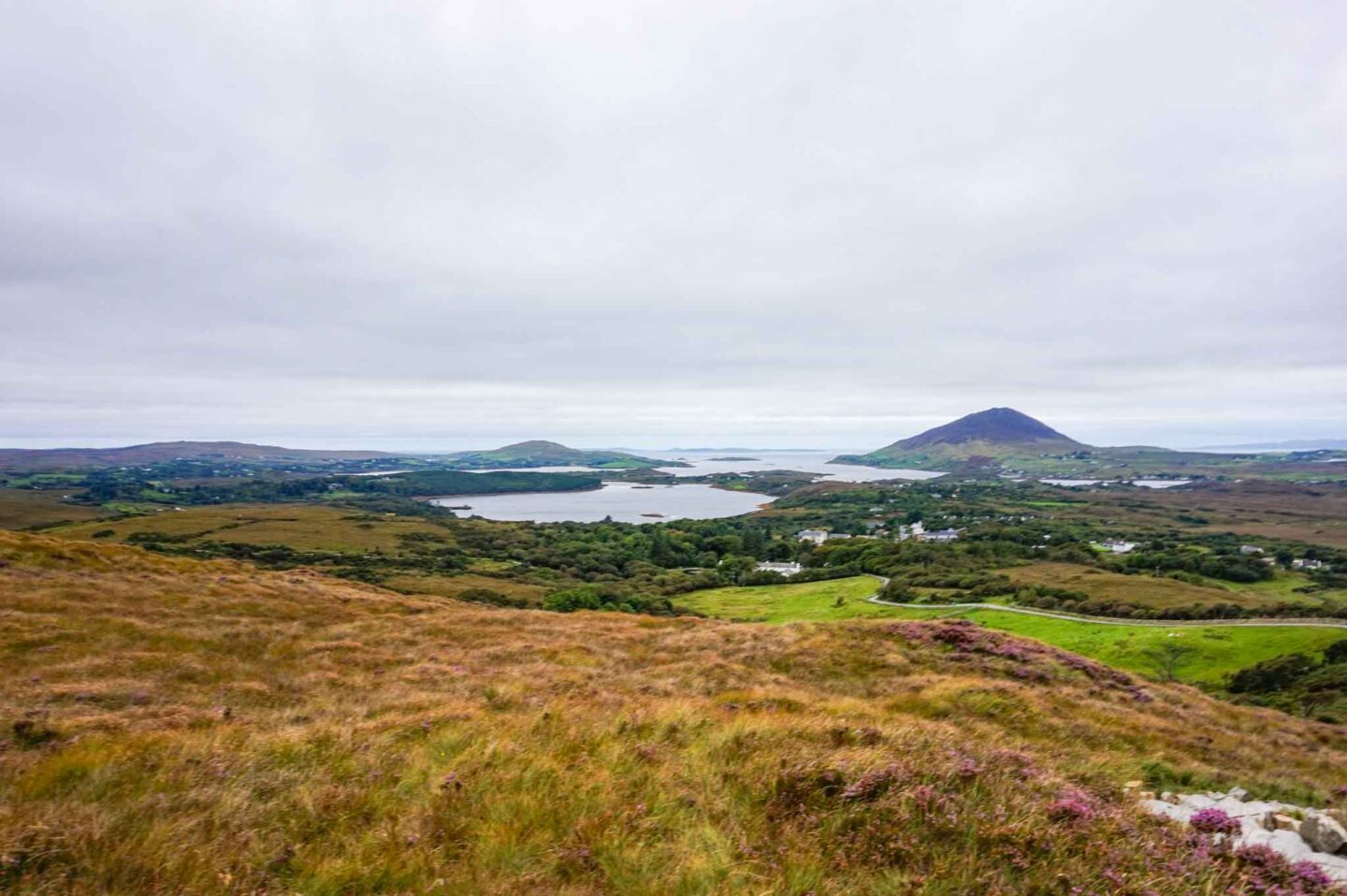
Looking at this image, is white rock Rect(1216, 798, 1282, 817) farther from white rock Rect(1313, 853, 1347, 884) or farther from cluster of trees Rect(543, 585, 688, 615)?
cluster of trees Rect(543, 585, 688, 615)

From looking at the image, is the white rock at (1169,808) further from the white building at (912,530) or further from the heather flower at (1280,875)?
the white building at (912,530)

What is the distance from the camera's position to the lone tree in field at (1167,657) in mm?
39969

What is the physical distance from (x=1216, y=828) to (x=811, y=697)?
700 centimetres

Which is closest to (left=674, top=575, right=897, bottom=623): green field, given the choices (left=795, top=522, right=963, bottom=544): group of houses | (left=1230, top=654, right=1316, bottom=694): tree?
(left=1230, top=654, right=1316, bottom=694): tree

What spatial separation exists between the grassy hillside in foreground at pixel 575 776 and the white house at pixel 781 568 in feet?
317

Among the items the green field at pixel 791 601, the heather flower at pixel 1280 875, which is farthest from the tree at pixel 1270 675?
the heather flower at pixel 1280 875

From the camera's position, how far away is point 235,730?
795cm

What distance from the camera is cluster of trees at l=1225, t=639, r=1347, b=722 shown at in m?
27.4

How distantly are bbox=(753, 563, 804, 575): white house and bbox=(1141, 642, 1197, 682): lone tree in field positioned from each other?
2649 inches

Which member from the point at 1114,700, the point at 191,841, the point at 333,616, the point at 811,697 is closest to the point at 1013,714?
the point at 811,697

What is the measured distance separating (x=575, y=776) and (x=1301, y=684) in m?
45.5

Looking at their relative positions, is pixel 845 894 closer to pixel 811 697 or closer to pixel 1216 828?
pixel 1216 828

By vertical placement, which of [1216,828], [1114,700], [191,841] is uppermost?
[191,841]

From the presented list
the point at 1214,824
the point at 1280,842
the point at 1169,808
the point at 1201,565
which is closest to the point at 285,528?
the point at 1169,808
